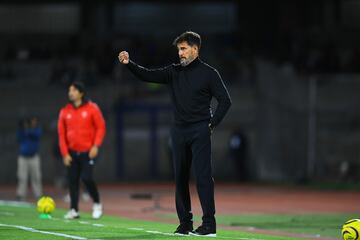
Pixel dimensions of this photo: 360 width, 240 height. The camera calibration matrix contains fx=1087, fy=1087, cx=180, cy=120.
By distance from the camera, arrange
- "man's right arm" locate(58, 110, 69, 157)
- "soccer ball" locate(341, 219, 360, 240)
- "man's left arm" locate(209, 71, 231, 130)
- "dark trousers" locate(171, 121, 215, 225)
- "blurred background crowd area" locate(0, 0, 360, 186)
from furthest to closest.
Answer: "blurred background crowd area" locate(0, 0, 360, 186), "man's right arm" locate(58, 110, 69, 157), "dark trousers" locate(171, 121, 215, 225), "man's left arm" locate(209, 71, 231, 130), "soccer ball" locate(341, 219, 360, 240)

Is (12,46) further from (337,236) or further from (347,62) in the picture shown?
(337,236)

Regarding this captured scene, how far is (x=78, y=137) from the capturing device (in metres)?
17.9

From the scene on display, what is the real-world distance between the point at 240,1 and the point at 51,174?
1404cm

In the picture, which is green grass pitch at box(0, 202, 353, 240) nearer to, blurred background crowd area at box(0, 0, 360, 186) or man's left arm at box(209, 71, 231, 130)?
man's left arm at box(209, 71, 231, 130)

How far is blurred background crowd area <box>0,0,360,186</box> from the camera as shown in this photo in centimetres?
3328

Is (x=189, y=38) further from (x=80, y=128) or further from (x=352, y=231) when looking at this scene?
(x=80, y=128)

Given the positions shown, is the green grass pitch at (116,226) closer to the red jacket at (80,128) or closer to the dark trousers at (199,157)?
the dark trousers at (199,157)

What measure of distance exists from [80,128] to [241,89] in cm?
1884

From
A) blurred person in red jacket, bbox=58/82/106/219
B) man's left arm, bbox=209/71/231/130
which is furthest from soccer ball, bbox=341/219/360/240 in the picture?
blurred person in red jacket, bbox=58/82/106/219

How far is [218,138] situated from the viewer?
35875 mm

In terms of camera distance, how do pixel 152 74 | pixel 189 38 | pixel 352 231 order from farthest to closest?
pixel 152 74 → pixel 189 38 → pixel 352 231

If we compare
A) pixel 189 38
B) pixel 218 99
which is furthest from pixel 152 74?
pixel 218 99

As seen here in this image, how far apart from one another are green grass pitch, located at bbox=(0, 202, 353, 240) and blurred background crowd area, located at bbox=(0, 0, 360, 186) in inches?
477

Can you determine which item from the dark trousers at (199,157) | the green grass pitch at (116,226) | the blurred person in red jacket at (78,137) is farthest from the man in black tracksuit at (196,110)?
the blurred person in red jacket at (78,137)
